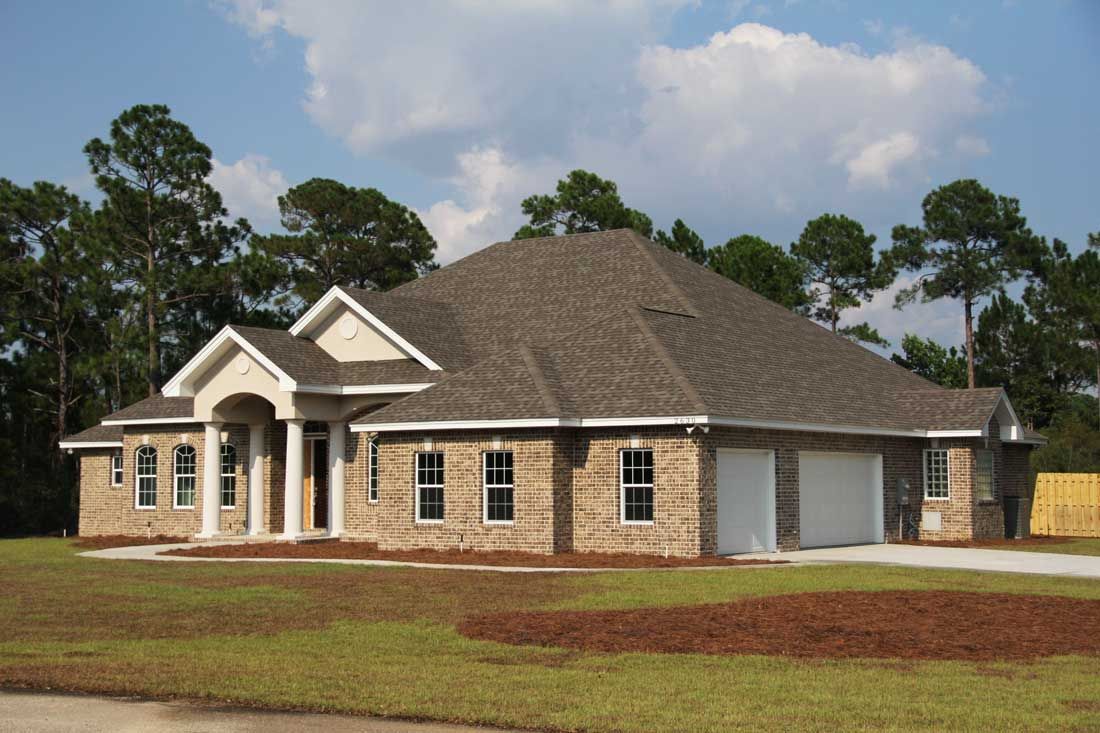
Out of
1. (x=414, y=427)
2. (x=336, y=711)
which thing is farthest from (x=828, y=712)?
(x=414, y=427)

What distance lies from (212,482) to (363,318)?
5.65m

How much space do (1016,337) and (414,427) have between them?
43.4 metres

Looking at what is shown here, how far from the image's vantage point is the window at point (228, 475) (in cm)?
3369

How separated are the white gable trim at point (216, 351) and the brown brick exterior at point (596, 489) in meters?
2.37

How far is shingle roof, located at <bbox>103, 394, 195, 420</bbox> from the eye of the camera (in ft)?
113

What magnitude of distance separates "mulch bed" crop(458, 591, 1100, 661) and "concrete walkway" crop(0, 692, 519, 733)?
3969mm

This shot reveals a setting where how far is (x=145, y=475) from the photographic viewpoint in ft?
117

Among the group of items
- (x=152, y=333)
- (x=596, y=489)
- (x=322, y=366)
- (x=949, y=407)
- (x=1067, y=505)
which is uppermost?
(x=152, y=333)

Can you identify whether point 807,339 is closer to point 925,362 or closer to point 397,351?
point 397,351

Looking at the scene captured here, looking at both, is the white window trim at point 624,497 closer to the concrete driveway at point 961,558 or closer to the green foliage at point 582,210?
the concrete driveway at point 961,558

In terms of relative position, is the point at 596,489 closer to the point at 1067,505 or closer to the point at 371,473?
the point at 371,473

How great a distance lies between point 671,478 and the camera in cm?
2475

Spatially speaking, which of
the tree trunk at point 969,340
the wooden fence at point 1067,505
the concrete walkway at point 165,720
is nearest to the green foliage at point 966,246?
the tree trunk at point 969,340

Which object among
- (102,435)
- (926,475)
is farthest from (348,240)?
(926,475)
